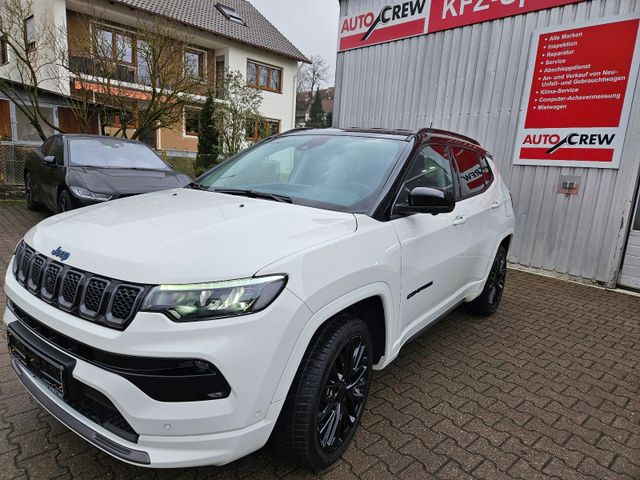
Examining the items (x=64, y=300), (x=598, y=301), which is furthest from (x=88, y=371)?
(x=598, y=301)

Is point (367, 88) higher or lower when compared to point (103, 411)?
higher

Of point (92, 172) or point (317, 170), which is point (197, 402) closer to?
point (317, 170)

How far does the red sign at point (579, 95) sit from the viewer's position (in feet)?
18.8

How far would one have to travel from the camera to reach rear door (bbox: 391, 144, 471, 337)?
8.76ft

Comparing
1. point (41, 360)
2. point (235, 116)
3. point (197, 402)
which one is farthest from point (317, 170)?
point (235, 116)

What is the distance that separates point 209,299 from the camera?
1.70 metres

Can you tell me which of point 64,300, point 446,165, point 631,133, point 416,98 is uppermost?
point 416,98

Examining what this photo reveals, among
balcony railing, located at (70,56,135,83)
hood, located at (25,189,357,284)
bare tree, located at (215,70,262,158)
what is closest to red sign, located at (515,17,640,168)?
hood, located at (25,189,357,284)

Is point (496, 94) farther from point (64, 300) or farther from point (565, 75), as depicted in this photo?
point (64, 300)

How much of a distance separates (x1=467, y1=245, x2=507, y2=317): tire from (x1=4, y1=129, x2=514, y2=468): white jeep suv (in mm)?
1768

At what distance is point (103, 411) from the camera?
1.81 m

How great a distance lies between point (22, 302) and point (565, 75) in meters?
6.97

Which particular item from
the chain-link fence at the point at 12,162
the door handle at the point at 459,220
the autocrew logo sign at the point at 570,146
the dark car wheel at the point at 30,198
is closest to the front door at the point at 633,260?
the autocrew logo sign at the point at 570,146

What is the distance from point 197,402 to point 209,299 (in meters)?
0.40
